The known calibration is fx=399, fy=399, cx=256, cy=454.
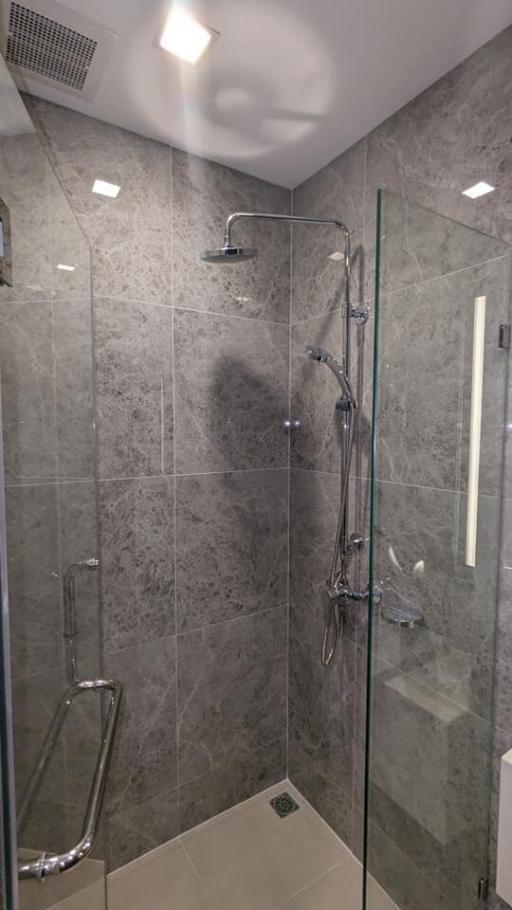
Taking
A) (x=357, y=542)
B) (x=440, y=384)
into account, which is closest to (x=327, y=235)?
(x=440, y=384)

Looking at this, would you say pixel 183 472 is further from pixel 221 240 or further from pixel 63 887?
pixel 63 887

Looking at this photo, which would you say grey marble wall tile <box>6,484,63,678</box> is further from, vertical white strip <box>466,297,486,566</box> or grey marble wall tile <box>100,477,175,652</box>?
vertical white strip <box>466,297,486,566</box>

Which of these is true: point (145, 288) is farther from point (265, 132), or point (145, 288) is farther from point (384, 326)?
point (384, 326)

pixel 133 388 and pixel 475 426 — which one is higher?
pixel 133 388

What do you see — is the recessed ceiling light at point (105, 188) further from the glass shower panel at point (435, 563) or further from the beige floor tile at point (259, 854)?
the beige floor tile at point (259, 854)

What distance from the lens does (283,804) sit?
174cm

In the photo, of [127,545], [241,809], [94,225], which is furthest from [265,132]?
[241,809]

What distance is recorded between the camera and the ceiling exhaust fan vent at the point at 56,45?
3.16ft

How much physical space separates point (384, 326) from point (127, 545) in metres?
1.12

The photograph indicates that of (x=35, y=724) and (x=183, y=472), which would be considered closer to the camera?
(x=35, y=724)

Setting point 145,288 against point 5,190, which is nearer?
point 5,190

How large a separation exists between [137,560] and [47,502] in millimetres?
560

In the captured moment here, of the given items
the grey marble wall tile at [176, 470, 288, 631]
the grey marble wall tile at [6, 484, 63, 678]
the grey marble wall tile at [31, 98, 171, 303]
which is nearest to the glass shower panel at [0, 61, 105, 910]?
the grey marble wall tile at [6, 484, 63, 678]

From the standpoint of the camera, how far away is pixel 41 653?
877 mm
